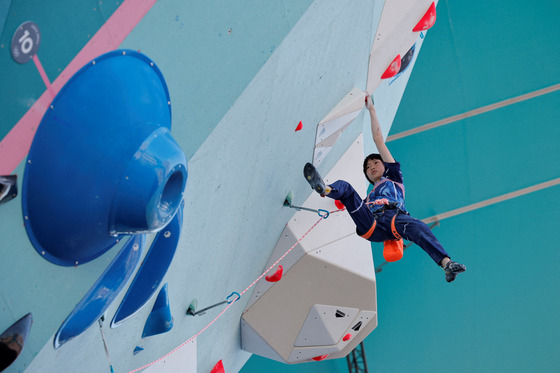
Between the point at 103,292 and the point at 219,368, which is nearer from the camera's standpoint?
the point at 103,292

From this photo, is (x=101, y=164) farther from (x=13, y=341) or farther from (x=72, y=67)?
(x=13, y=341)

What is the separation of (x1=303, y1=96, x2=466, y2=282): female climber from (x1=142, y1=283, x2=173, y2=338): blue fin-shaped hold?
111 cm

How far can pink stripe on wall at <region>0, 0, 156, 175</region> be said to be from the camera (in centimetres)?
159

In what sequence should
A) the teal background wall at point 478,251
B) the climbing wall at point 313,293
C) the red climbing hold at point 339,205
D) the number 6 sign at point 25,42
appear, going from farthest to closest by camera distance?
1. the teal background wall at point 478,251
2. the red climbing hold at point 339,205
3. the climbing wall at point 313,293
4. the number 6 sign at point 25,42

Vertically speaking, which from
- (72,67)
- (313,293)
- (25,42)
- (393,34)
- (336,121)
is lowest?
(313,293)

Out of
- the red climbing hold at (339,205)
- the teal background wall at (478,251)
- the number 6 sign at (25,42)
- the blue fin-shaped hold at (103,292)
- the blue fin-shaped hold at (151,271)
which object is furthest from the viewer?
the teal background wall at (478,251)

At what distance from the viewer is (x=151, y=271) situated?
2418mm

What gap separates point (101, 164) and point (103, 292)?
540 millimetres

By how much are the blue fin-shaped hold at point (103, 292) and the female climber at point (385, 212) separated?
4.46 feet

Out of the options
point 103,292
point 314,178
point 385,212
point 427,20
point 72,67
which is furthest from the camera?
point 427,20

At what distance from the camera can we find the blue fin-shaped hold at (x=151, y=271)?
2.36 m

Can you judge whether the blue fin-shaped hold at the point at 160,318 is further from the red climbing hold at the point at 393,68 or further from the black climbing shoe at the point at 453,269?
the red climbing hold at the point at 393,68

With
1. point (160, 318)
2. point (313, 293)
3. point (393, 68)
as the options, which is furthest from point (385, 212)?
point (160, 318)

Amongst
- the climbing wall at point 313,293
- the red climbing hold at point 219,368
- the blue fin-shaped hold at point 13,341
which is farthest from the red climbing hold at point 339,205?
the blue fin-shaped hold at point 13,341
